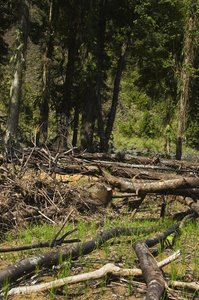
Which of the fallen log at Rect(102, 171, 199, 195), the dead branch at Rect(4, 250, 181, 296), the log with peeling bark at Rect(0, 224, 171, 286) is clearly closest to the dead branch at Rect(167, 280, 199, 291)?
the dead branch at Rect(4, 250, 181, 296)

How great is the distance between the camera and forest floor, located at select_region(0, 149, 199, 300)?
2.79m

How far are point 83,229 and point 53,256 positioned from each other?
1.35 meters

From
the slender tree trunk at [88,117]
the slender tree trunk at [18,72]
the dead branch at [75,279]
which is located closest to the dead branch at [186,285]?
the dead branch at [75,279]

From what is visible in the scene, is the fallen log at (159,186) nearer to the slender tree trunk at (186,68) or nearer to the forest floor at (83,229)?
the forest floor at (83,229)

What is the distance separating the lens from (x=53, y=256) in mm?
3078

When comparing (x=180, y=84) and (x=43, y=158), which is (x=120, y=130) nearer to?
(x=180, y=84)

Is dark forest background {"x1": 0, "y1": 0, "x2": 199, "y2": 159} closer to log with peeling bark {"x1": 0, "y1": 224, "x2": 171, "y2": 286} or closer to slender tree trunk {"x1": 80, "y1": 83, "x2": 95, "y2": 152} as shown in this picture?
slender tree trunk {"x1": 80, "y1": 83, "x2": 95, "y2": 152}

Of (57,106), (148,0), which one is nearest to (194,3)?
(148,0)

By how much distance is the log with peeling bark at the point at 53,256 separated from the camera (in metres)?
2.62

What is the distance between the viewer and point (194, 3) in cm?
1346

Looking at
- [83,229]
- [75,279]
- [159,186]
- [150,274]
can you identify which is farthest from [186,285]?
[159,186]

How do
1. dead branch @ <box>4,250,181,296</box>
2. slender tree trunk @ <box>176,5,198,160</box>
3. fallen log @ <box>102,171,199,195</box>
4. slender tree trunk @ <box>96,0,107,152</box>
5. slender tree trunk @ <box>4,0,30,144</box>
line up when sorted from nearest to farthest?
dead branch @ <box>4,250,181,296</box> → fallen log @ <box>102,171,199,195</box> → slender tree trunk @ <box>4,0,30,144</box> → slender tree trunk @ <box>176,5,198,160</box> → slender tree trunk @ <box>96,0,107,152</box>

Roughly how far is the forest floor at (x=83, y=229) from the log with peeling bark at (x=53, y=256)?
3.2 inches

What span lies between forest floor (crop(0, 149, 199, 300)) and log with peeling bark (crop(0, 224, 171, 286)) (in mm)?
82
